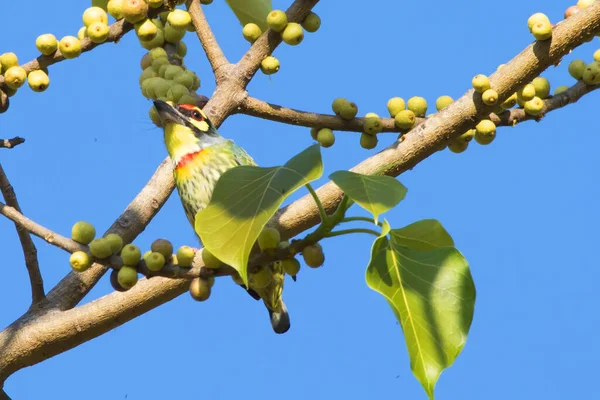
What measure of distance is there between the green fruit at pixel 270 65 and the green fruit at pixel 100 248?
1454mm

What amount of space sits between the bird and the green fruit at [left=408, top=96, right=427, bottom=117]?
3.45 ft

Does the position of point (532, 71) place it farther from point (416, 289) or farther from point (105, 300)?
point (105, 300)

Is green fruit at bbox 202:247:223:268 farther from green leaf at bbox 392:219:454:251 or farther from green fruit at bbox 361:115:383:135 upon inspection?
green fruit at bbox 361:115:383:135

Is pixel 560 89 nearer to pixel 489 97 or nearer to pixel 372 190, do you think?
pixel 489 97

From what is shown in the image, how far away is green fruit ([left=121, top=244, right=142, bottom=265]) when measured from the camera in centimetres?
265

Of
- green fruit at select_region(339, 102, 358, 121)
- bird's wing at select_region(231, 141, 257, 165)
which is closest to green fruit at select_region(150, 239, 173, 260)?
green fruit at select_region(339, 102, 358, 121)

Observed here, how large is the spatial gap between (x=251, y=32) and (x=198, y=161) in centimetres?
87

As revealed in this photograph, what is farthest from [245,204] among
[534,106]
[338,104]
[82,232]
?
[534,106]

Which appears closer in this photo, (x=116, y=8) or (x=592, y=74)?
(x=116, y=8)

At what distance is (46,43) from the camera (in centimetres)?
330

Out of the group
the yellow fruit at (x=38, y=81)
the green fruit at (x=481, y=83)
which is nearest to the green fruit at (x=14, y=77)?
the yellow fruit at (x=38, y=81)

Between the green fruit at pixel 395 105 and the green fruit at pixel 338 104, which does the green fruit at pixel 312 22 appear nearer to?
the green fruit at pixel 338 104

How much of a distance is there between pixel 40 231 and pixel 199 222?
681 millimetres

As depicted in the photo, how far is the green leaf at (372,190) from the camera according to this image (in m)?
2.15
